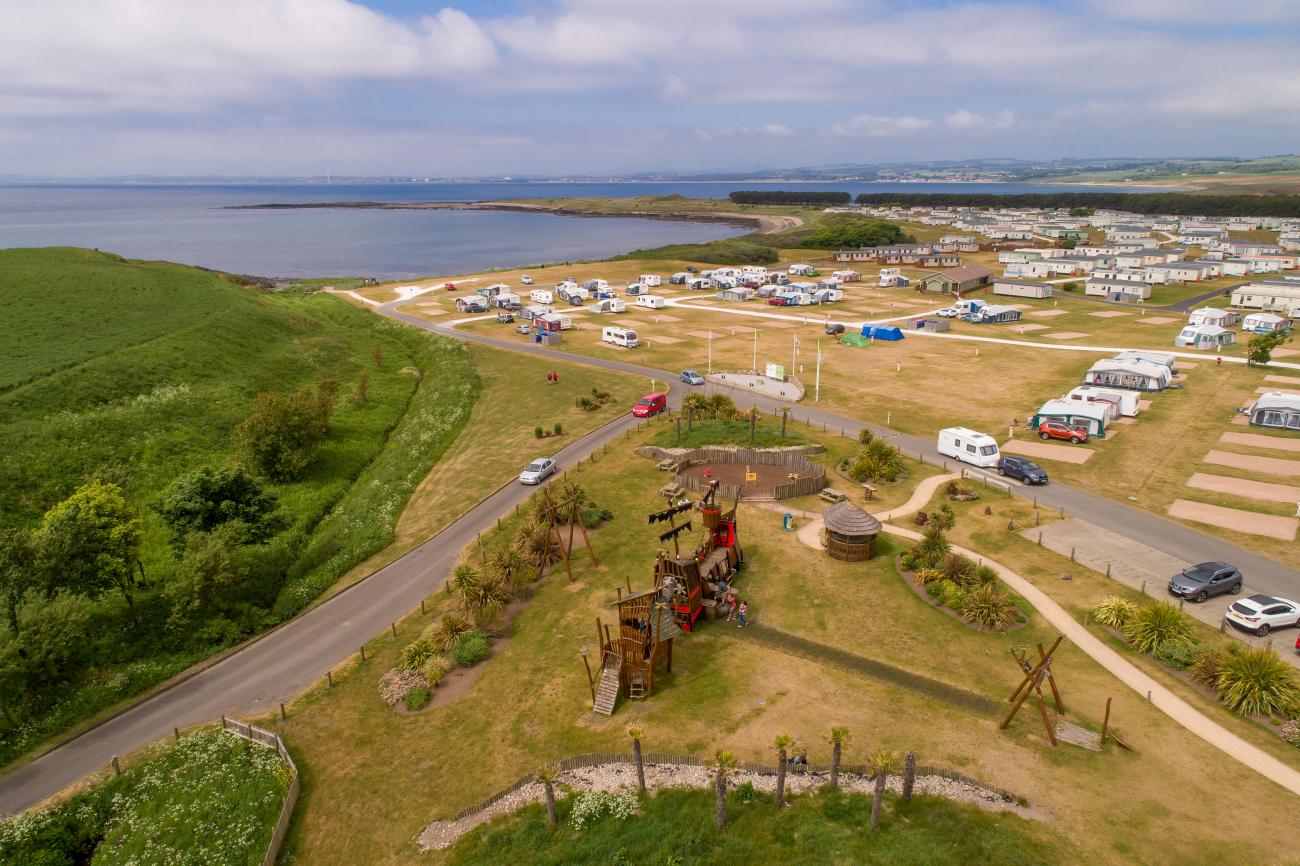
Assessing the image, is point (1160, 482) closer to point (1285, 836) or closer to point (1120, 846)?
A: point (1285, 836)

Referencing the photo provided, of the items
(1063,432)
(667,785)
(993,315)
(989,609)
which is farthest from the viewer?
(993,315)

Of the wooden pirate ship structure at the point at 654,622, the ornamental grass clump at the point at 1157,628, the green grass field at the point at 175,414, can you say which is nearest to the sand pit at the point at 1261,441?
the ornamental grass clump at the point at 1157,628

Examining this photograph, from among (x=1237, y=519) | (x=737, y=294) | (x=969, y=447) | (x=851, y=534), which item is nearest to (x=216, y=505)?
(x=851, y=534)

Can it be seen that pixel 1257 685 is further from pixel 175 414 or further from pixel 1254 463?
pixel 175 414

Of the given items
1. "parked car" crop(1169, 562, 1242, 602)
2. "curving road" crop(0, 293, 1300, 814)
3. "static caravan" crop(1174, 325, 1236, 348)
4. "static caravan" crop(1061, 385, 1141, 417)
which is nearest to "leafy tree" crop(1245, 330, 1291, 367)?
"static caravan" crop(1174, 325, 1236, 348)

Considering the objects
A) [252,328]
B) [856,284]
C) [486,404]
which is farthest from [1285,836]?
[856,284]

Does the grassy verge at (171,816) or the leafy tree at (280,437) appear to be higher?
the leafy tree at (280,437)

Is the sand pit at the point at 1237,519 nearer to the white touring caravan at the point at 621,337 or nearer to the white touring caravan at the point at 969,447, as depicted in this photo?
the white touring caravan at the point at 969,447

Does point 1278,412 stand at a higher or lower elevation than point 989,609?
higher
